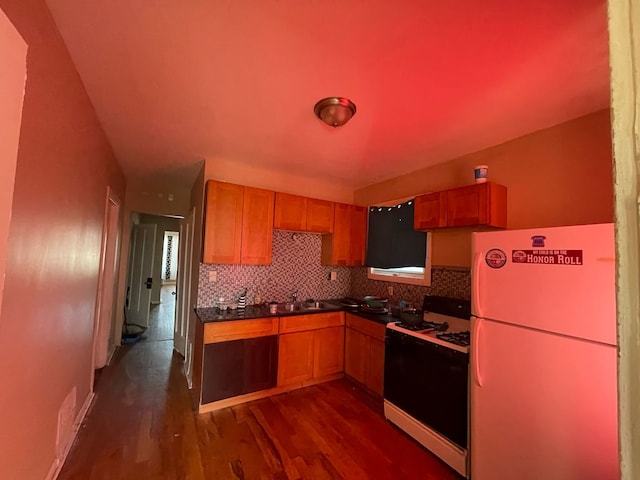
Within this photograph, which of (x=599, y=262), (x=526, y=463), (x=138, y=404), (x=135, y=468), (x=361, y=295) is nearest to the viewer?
(x=599, y=262)

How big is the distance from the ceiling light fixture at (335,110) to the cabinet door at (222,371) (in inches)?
85.5

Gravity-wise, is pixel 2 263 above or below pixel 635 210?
below

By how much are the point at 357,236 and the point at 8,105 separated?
343 cm

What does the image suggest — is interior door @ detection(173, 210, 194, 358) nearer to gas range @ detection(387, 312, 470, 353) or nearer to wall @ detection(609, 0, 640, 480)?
gas range @ detection(387, 312, 470, 353)

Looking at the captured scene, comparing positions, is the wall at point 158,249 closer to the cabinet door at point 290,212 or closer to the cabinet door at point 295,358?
the cabinet door at point 290,212

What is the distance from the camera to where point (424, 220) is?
2869mm

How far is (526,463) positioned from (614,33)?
2.08 metres

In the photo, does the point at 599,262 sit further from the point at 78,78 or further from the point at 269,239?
the point at 78,78

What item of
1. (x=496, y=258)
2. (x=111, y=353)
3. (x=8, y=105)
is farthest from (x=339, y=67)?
(x=111, y=353)

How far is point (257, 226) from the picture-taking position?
3131 millimetres

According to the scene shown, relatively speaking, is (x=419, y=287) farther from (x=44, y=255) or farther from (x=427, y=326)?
(x=44, y=255)

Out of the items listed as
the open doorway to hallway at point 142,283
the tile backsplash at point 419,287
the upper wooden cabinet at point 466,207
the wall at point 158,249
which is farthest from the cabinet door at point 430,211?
the wall at point 158,249

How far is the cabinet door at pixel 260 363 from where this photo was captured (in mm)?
2801

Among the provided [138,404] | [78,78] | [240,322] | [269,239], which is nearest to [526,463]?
[240,322]
